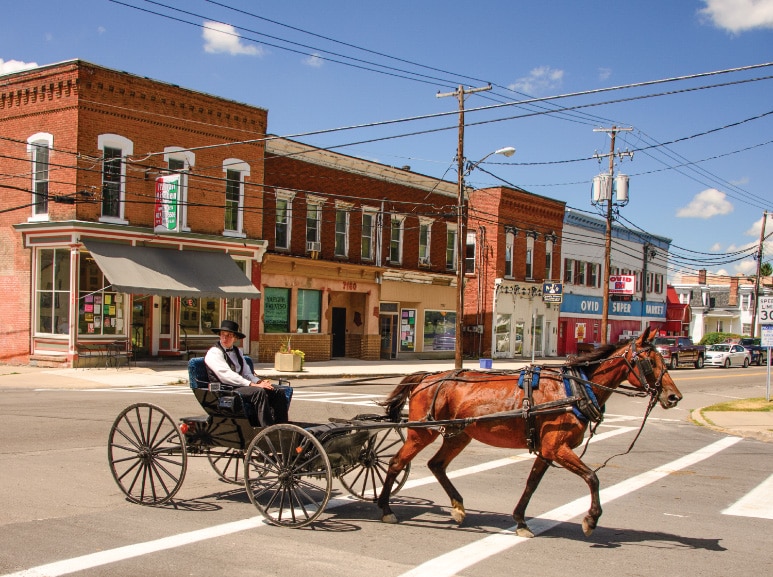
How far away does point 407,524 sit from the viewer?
7617mm

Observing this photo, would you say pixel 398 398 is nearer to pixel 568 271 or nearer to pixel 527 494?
pixel 527 494

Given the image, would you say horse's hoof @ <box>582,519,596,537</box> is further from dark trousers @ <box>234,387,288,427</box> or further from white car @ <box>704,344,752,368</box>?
white car @ <box>704,344,752,368</box>

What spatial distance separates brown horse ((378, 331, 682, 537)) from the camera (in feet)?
23.5

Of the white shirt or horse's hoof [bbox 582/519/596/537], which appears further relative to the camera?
the white shirt

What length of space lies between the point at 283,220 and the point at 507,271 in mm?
16761

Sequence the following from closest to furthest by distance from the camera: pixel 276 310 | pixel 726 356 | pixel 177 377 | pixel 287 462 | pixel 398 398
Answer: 1. pixel 287 462
2. pixel 398 398
3. pixel 177 377
4. pixel 276 310
5. pixel 726 356

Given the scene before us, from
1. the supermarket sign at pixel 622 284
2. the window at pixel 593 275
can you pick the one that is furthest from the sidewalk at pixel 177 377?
the supermarket sign at pixel 622 284

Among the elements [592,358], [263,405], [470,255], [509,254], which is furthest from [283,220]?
[592,358]

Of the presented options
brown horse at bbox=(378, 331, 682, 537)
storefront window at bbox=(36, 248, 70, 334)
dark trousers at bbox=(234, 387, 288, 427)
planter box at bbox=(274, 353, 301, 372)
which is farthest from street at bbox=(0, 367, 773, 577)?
planter box at bbox=(274, 353, 301, 372)

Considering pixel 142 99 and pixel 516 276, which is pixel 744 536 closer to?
pixel 142 99

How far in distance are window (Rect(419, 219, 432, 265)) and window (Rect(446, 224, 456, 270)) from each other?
5.21 feet

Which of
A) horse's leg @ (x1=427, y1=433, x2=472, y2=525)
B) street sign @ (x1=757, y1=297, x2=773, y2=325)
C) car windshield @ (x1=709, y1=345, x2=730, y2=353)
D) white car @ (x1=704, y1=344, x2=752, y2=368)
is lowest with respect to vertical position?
white car @ (x1=704, y1=344, x2=752, y2=368)

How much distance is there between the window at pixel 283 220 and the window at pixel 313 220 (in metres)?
1.06

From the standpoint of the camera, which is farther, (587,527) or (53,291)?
(53,291)
